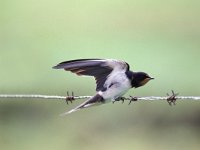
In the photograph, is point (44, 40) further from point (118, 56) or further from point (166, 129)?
point (166, 129)

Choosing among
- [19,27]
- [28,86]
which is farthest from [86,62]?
[19,27]

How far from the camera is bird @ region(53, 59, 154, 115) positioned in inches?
176

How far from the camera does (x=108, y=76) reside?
4.59m

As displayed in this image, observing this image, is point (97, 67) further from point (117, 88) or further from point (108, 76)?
point (117, 88)

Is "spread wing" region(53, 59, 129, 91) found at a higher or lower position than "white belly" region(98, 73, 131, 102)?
higher

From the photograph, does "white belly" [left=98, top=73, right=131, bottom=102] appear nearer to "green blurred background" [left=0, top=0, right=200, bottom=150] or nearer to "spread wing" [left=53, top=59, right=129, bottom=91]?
"spread wing" [left=53, top=59, right=129, bottom=91]

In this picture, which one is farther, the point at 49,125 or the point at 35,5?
the point at 35,5

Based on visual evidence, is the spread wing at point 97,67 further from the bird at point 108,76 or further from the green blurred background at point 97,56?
the green blurred background at point 97,56

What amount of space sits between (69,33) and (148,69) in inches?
141

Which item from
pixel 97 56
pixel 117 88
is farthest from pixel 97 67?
pixel 97 56

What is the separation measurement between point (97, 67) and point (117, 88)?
0.22m

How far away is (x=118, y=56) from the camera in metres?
12.6

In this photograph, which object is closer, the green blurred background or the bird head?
the bird head

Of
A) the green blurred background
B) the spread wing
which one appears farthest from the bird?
the green blurred background
